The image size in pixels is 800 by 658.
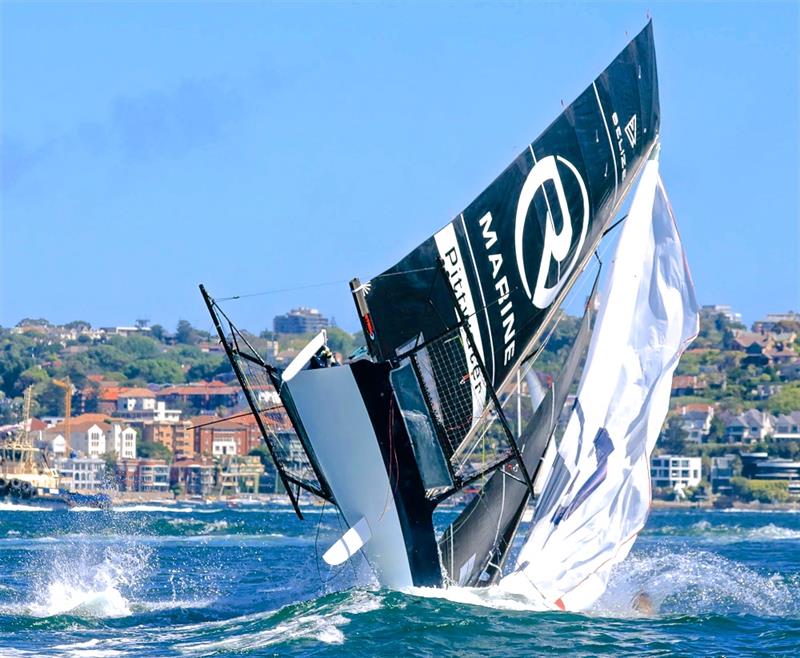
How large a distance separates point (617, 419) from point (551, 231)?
2.40 meters

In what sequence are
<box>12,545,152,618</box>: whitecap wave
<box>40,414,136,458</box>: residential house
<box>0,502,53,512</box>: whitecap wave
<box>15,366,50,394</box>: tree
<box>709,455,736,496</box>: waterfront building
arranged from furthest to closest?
<box>15,366,50,394</box>: tree → <box>40,414,136,458</box>: residential house → <box>709,455,736,496</box>: waterfront building → <box>0,502,53,512</box>: whitecap wave → <box>12,545,152,618</box>: whitecap wave

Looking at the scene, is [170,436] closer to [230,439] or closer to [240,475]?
[230,439]

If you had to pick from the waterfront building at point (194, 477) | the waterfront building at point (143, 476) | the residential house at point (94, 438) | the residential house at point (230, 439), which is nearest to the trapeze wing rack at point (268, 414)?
the waterfront building at point (143, 476)

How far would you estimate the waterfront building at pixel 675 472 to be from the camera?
396 ft

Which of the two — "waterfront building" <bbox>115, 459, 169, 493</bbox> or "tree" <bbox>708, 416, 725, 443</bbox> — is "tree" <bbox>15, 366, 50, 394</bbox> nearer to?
"waterfront building" <bbox>115, 459, 169, 493</bbox>

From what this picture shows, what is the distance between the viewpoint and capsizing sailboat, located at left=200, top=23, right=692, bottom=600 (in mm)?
17922

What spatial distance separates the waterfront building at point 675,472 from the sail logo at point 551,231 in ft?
337

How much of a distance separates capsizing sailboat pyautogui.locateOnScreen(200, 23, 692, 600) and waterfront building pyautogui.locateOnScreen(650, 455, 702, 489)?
103m

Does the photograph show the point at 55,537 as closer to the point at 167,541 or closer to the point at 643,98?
the point at 167,541

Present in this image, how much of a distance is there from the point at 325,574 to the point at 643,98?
887 cm

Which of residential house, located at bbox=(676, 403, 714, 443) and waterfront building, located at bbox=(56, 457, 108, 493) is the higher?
residential house, located at bbox=(676, 403, 714, 443)

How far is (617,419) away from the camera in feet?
61.7

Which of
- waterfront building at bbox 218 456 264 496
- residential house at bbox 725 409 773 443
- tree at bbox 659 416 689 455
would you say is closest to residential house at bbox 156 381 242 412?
waterfront building at bbox 218 456 264 496

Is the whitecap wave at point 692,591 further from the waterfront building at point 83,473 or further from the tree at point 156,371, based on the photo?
the tree at point 156,371
